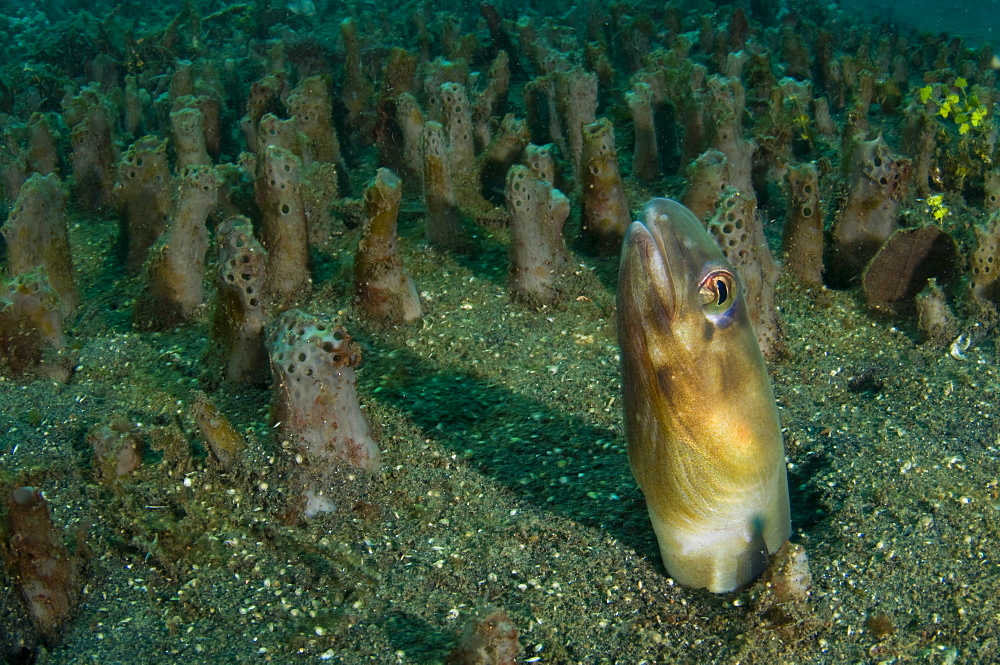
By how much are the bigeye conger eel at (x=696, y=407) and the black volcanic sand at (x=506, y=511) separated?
0.21 meters

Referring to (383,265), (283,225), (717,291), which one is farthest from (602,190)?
(717,291)

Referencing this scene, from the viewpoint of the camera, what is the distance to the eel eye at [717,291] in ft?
7.18

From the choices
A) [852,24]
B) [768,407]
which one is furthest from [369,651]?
[852,24]

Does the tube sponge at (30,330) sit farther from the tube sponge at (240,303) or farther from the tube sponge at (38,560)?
the tube sponge at (38,560)

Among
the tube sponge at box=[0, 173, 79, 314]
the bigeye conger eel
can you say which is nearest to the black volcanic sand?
the bigeye conger eel

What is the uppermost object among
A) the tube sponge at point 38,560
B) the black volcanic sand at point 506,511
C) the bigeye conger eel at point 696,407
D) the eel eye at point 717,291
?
the eel eye at point 717,291

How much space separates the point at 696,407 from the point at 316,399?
1.62 meters

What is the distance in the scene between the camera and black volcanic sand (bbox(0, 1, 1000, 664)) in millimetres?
2561

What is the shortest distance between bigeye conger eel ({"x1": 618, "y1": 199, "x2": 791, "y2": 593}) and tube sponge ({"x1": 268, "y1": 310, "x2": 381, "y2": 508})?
1.29 m

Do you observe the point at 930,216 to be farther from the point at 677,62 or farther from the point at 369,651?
the point at 369,651

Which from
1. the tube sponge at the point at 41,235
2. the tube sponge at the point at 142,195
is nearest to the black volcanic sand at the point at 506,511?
the tube sponge at the point at 41,235

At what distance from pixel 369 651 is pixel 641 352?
53.7 inches

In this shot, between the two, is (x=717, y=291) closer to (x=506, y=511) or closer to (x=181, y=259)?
(x=506, y=511)

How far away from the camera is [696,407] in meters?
2.32
